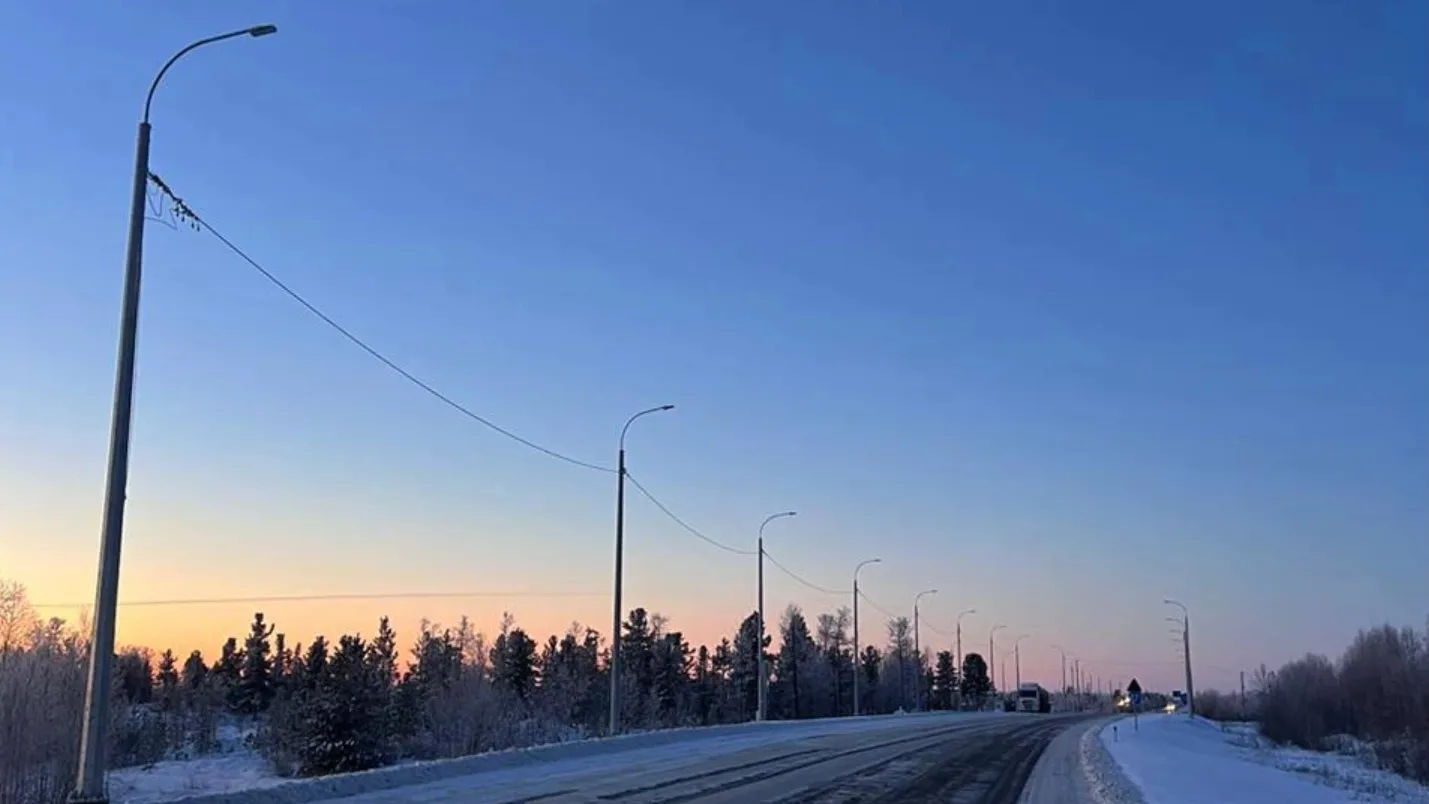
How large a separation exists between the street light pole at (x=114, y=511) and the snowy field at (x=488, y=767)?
3.25 meters

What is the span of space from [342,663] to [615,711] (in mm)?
33588

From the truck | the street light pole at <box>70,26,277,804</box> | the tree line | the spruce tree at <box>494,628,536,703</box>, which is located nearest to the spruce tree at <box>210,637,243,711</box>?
the tree line

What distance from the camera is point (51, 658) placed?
4312 centimetres

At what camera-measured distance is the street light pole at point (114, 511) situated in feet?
45.6

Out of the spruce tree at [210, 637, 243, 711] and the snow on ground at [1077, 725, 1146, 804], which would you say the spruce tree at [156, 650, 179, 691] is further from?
the snow on ground at [1077, 725, 1146, 804]

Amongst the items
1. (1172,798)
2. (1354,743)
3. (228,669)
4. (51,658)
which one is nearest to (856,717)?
(1354,743)

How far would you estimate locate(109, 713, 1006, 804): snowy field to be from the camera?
62.6 ft

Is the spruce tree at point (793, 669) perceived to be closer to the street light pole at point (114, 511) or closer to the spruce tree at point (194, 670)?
the spruce tree at point (194, 670)

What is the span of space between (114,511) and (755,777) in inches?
585

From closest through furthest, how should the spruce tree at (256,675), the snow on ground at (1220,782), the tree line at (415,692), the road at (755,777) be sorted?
1. the road at (755,777)
2. the snow on ground at (1220,782)
3. the tree line at (415,692)
4. the spruce tree at (256,675)

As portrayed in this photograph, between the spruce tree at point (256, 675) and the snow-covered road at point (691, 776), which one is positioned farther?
the spruce tree at point (256, 675)

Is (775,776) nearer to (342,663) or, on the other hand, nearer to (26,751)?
(26,751)

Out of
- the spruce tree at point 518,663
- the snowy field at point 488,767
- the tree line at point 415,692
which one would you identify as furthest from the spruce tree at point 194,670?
the snowy field at point 488,767

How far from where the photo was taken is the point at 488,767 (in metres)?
25.8
